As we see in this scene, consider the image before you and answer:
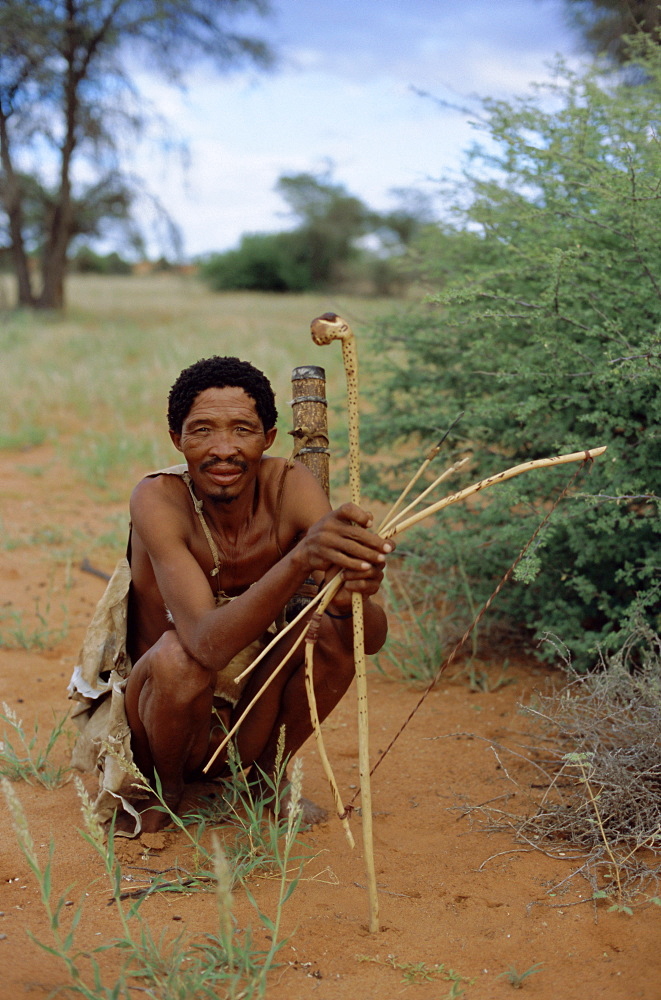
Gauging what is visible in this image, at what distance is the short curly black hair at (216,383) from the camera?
2.46 m

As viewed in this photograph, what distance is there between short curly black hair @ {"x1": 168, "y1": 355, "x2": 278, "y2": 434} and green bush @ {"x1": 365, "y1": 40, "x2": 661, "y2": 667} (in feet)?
3.30

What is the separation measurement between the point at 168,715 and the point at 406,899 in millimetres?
770

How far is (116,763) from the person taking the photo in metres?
2.53

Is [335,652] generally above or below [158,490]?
below

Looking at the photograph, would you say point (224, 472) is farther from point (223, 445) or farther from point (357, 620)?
point (357, 620)

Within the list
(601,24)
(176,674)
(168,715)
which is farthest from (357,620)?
(601,24)

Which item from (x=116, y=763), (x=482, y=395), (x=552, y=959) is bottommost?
(x=552, y=959)

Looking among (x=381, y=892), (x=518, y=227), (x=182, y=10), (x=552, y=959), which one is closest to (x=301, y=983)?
(x=381, y=892)

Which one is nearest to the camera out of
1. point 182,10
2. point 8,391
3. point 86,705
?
point 86,705

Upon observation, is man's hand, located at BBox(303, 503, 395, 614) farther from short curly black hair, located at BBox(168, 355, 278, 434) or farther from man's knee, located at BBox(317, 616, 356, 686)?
short curly black hair, located at BBox(168, 355, 278, 434)

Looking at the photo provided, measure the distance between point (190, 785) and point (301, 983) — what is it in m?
0.99

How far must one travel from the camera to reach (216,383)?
2.46 metres

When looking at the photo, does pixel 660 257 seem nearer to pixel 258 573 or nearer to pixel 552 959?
pixel 258 573

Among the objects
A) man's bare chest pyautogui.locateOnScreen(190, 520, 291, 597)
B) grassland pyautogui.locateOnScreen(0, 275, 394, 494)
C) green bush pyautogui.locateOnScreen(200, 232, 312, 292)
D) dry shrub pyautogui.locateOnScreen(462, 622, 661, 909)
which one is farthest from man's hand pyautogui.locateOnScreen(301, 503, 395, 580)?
green bush pyautogui.locateOnScreen(200, 232, 312, 292)
